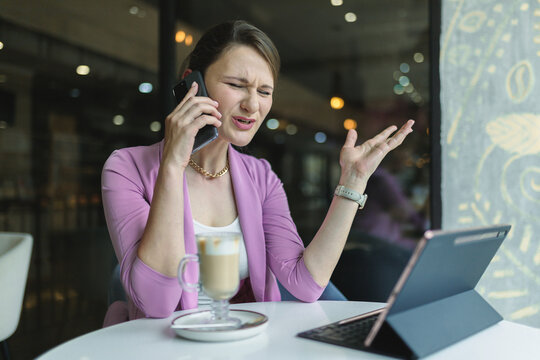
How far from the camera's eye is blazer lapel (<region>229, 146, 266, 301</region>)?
1.60 meters

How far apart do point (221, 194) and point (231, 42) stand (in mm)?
524

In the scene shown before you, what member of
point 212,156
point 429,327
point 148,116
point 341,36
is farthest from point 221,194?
point 148,116

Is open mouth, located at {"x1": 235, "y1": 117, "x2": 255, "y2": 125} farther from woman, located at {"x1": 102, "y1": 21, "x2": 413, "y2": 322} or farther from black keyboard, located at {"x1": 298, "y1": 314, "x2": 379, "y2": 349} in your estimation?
black keyboard, located at {"x1": 298, "y1": 314, "x2": 379, "y2": 349}

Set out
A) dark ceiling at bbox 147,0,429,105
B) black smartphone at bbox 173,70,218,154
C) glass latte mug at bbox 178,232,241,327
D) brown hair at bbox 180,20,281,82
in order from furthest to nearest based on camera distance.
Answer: dark ceiling at bbox 147,0,429,105, brown hair at bbox 180,20,281,82, black smartphone at bbox 173,70,218,154, glass latte mug at bbox 178,232,241,327

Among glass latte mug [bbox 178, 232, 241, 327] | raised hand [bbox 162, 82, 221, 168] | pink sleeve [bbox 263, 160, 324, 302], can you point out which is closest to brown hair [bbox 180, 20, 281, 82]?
raised hand [bbox 162, 82, 221, 168]

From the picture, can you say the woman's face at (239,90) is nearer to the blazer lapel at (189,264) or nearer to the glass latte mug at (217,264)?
the blazer lapel at (189,264)

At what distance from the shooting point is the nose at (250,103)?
162 centimetres

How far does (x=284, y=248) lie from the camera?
5.33ft

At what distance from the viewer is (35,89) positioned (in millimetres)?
3832

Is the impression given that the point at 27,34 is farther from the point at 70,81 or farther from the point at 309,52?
the point at 309,52

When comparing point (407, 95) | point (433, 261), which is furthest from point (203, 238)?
point (407, 95)

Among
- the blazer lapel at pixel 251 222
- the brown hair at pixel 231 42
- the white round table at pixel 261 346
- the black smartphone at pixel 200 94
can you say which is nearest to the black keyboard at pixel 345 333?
the white round table at pixel 261 346

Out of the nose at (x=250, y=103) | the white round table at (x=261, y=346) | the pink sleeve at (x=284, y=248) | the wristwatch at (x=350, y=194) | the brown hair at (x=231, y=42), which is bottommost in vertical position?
the white round table at (x=261, y=346)

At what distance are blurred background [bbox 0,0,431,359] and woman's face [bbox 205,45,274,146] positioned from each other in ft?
4.55
